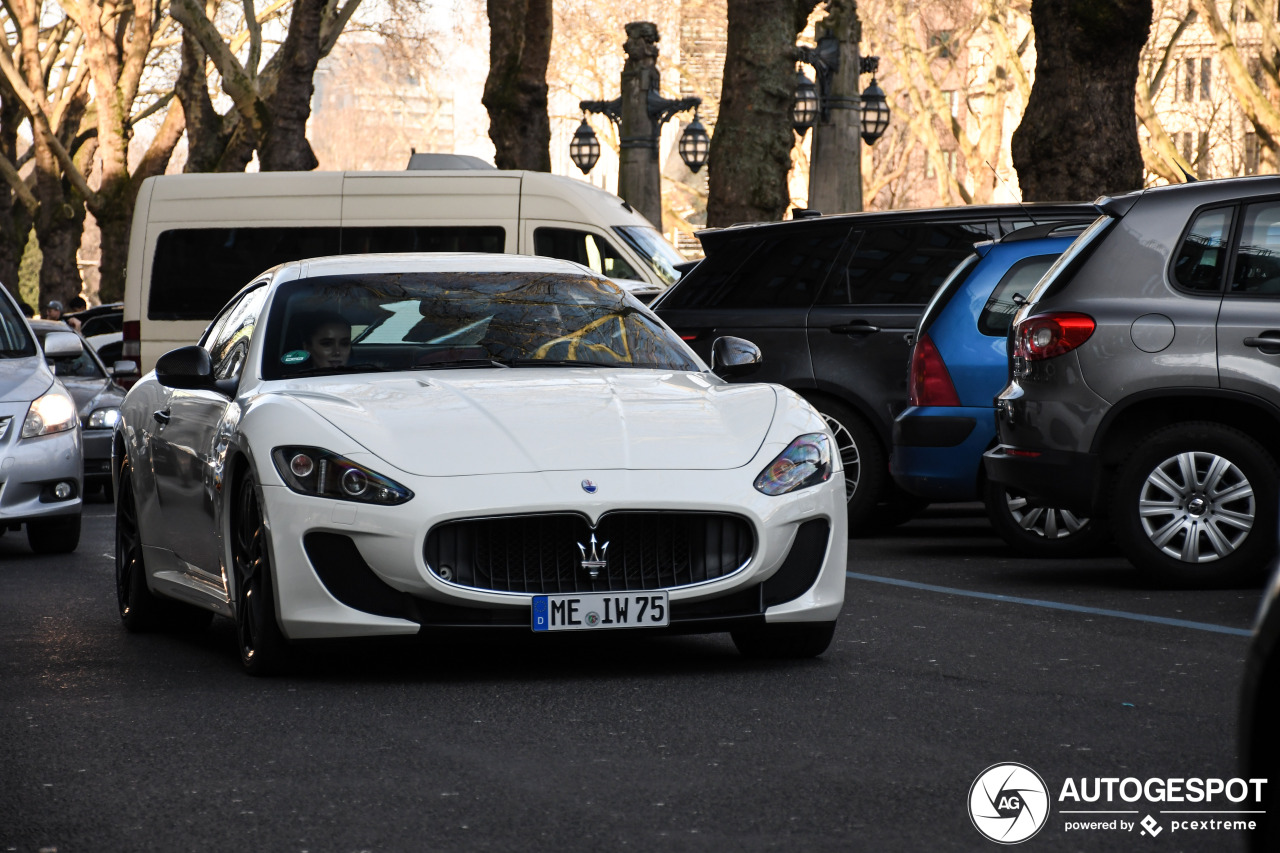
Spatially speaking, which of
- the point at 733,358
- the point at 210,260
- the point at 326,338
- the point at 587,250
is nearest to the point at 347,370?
the point at 326,338

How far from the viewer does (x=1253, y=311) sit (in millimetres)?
9156

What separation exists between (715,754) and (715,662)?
1.67 m

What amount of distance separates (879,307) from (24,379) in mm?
4850

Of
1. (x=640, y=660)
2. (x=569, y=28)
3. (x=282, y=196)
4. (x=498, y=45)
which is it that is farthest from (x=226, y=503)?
(x=569, y=28)

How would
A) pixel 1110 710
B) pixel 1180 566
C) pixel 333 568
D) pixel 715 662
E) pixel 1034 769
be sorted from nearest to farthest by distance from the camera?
pixel 1034 769
pixel 1110 710
pixel 333 568
pixel 715 662
pixel 1180 566

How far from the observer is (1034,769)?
5.23 m

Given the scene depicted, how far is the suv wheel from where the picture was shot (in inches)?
362

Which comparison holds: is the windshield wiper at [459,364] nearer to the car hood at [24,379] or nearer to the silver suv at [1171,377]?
the silver suv at [1171,377]

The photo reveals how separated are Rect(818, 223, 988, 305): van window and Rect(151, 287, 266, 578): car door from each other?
4.53m

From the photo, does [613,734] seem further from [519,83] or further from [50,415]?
[519,83]

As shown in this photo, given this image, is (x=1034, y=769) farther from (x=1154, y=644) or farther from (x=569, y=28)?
(x=569, y=28)

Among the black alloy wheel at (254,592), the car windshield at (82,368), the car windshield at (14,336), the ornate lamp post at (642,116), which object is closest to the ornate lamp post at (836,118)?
the ornate lamp post at (642,116)

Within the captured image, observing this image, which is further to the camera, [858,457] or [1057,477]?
[858,457]

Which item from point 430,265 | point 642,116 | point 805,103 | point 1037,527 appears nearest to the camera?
point 430,265
